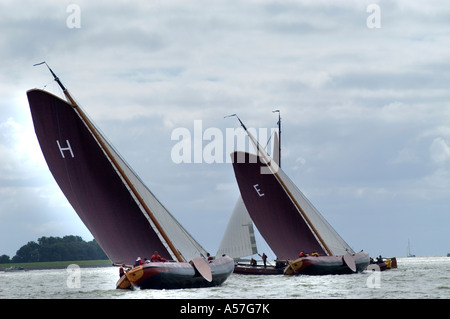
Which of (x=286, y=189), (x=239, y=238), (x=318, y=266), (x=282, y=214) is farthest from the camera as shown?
(x=239, y=238)

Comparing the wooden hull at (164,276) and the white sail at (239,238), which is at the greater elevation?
the white sail at (239,238)

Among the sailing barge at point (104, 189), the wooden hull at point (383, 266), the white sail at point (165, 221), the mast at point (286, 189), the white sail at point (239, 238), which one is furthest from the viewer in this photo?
the white sail at point (239, 238)

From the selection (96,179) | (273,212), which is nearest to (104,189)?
(96,179)

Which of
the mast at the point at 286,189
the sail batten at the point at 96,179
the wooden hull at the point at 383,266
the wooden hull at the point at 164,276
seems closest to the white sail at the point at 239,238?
the wooden hull at the point at 383,266

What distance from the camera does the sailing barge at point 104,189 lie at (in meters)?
51.6

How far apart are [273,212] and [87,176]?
27973 millimetres

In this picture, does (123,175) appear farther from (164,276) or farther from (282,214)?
(282,214)

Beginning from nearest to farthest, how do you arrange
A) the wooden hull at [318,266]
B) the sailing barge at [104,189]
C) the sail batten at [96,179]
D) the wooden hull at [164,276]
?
1. the wooden hull at [164,276]
2. the sailing barge at [104,189]
3. the sail batten at [96,179]
4. the wooden hull at [318,266]

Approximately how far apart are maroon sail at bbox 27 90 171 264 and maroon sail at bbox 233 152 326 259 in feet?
81.8

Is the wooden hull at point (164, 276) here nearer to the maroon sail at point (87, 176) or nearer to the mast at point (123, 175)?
the mast at point (123, 175)

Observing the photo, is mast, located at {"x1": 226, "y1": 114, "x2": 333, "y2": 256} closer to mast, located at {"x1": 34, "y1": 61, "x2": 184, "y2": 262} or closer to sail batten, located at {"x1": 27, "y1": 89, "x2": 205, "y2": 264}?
sail batten, located at {"x1": 27, "y1": 89, "x2": 205, "y2": 264}

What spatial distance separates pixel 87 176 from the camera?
172 ft

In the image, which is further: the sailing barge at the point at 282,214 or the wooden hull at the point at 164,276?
the sailing barge at the point at 282,214
